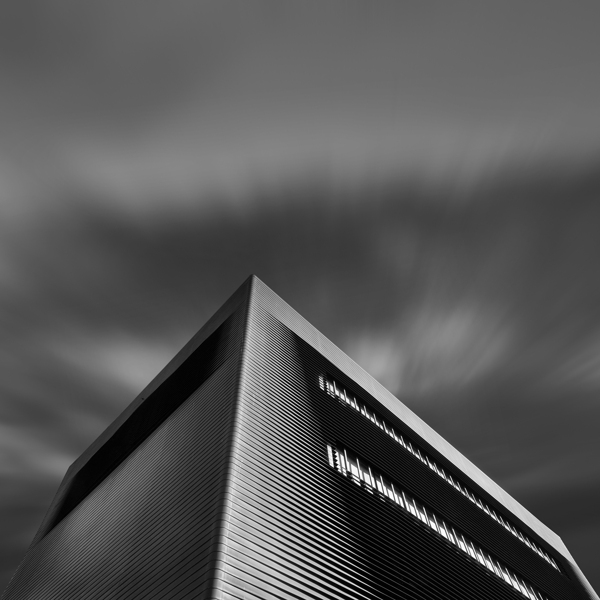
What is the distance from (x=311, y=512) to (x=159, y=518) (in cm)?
436

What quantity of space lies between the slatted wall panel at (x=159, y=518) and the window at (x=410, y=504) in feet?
14.2

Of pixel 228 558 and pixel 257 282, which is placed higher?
pixel 257 282

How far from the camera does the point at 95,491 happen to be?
63.4 ft

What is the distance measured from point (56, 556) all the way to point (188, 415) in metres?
10.5

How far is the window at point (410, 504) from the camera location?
13203mm

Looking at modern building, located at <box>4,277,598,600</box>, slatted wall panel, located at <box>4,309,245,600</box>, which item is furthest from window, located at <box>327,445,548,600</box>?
slatted wall panel, located at <box>4,309,245,600</box>

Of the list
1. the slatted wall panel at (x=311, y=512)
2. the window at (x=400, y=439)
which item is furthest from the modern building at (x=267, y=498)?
the window at (x=400, y=439)

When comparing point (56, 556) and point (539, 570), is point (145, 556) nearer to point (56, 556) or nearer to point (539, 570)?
point (56, 556)

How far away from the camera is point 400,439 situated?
20672 millimetres

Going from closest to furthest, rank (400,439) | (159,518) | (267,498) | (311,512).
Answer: (267,498) < (311,512) < (159,518) < (400,439)

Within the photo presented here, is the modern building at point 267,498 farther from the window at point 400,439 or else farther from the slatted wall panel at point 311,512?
the window at point 400,439

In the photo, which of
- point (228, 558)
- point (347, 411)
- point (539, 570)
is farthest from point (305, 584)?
point (539, 570)

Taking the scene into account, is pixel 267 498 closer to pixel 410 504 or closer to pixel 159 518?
A: pixel 159 518

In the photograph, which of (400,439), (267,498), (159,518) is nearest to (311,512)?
(267,498)
